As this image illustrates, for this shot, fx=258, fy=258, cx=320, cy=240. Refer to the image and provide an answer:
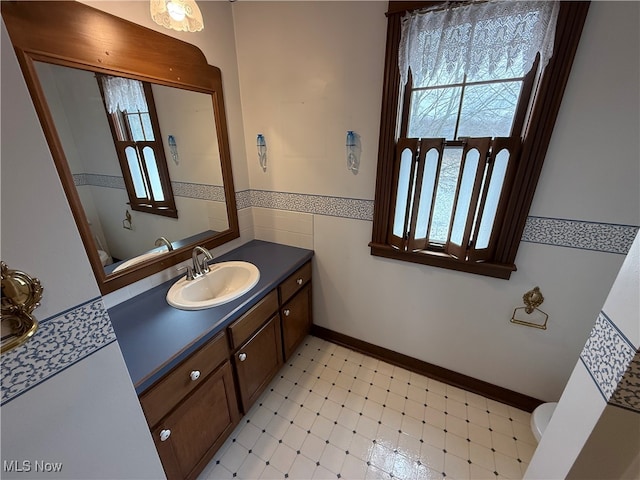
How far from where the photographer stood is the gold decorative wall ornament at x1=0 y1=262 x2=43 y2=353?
0.47 meters

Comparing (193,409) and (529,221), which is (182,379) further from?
(529,221)

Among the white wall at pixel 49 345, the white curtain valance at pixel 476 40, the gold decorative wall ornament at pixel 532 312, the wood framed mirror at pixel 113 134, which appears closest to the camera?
the white wall at pixel 49 345

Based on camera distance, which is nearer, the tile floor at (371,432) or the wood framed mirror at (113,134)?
the wood framed mirror at (113,134)

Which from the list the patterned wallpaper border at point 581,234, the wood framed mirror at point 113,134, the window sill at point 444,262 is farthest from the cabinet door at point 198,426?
the patterned wallpaper border at point 581,234

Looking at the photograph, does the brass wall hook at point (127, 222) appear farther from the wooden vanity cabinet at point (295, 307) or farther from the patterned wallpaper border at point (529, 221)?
the wooden vanity cabinet at point (295, 307)

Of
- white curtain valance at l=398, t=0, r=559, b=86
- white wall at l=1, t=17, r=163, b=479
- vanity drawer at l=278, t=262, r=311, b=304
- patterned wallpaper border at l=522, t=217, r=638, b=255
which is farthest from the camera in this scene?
vanity drawer at l=278, t=262, r=311, b=304

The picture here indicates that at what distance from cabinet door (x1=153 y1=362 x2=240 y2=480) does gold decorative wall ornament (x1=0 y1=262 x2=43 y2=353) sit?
0.66 metres

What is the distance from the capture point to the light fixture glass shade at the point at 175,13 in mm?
955

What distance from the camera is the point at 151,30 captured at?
3.76 ft

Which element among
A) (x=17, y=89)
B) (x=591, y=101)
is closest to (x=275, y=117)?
(x=17, y=89)

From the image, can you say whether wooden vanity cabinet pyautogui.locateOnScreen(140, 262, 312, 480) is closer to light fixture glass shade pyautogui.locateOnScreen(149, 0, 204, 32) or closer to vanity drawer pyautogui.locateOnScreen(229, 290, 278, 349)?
vanity drawer pyautogui.locateOnScreen(229, 290, 278, 349)

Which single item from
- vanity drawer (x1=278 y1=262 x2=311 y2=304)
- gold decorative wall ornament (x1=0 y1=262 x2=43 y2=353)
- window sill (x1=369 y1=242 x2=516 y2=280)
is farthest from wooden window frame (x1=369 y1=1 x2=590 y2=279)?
gold decorative wall ornament (x1=0 y1=262 x2=43 y2=353)

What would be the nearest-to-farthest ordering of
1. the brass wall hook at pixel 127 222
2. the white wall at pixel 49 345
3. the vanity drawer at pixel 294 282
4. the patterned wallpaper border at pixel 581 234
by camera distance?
the white wall at pixel 49 345
the patterned wallpaper border at pixel 581 234
the brass wall hook at pixel 127 222
the vanity drawer at pixel 294 282

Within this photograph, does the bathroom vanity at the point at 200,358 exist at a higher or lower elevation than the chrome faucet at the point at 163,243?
lower
